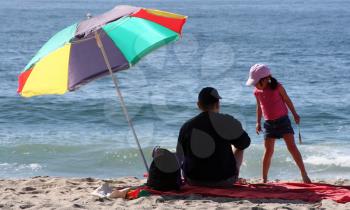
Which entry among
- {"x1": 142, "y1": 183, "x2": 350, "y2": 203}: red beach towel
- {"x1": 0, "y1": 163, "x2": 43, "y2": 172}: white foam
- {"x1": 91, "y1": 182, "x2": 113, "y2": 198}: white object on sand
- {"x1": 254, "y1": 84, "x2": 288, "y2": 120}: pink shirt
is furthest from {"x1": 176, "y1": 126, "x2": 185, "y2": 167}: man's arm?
{"x1": 0, "y1": 163, "x2": 43, "y2": 172}: white foam

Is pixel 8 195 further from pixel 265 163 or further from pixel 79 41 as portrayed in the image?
pixel 265 163

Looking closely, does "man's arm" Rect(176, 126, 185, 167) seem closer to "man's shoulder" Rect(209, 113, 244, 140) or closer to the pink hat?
"man's shoulder" Rect(209, 113, 244, 140)

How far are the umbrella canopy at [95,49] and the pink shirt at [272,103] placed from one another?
112 cm

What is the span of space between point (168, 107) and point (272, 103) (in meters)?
10.5

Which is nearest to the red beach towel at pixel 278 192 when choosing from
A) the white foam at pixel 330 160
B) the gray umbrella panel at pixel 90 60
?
the gray umbrella panel at pixel 90 60

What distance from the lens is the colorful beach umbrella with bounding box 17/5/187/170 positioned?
6805 millimetres

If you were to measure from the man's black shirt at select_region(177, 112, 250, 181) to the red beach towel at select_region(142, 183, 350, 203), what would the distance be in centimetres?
16

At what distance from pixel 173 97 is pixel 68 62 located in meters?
12.0

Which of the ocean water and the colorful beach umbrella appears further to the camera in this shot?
the ocean water

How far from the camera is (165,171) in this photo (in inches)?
263

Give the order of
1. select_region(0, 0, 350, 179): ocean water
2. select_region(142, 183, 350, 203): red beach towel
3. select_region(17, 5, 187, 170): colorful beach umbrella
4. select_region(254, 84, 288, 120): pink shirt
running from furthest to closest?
select_region(0, 0, 350, 179): ocean water → select_region(254, 84, 288, 120): pink shirt → select_region(17, 5, 187, 170): colorful beach umbrella → select_region(142, 183, 350, 203): red beach towel

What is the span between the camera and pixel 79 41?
7.10 meters

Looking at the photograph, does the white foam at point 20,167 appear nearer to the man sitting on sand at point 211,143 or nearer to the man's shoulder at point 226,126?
the man sitting on sand at point 211,143

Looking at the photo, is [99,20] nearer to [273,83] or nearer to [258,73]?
[258,73]
